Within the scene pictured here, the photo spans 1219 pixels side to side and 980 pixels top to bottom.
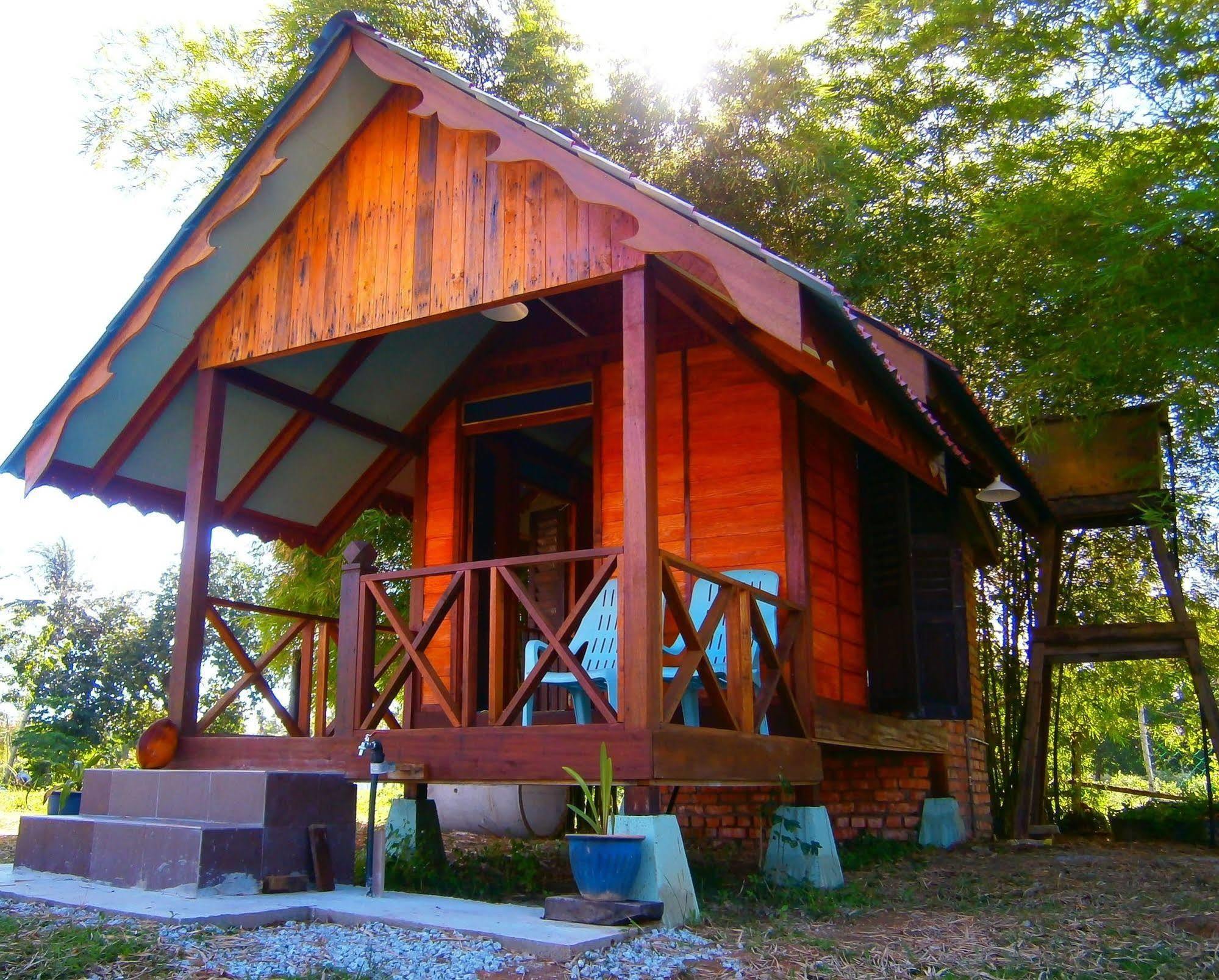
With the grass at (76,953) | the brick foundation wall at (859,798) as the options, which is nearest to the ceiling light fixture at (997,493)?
the brick foundation wall at (859,798)

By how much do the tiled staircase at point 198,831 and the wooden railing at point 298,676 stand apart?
0.95m

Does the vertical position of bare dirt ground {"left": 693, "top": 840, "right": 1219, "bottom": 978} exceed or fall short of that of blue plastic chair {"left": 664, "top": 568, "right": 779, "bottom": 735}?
it falls short

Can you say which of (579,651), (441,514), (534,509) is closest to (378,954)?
(579,651)

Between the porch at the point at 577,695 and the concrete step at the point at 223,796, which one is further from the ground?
the porch at the point at 577,695

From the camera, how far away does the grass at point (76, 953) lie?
3.29 meters

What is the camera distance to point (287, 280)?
6574 mm

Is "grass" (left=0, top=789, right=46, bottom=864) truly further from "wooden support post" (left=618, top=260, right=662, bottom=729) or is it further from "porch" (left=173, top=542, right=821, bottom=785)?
"wooden support post" (left=618, top=260, right=662, bottom=729)

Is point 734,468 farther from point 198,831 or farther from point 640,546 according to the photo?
point 198,831

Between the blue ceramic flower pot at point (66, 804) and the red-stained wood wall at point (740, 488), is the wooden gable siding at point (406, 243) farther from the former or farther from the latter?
the blue ceramic flower pot at point (66, 804)

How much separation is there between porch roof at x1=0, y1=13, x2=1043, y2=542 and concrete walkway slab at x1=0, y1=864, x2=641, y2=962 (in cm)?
254

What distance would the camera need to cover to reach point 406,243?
6125 mm

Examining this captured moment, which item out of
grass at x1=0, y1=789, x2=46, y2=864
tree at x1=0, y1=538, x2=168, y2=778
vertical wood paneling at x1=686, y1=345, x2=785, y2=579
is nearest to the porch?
vertical wood paneling at x1=686, y1=345, x2=785, y2=579

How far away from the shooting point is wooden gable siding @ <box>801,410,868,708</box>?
6727 millimetres

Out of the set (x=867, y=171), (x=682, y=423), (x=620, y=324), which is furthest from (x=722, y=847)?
(x=867, y=171)
